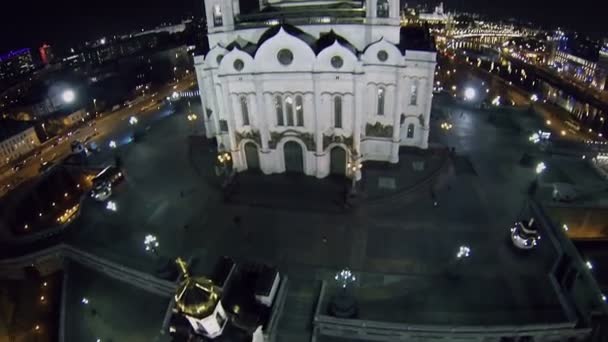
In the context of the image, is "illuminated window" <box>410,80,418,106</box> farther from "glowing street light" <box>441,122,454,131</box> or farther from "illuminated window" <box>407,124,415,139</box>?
"glowing street light" <box>441,122,454,131</box>

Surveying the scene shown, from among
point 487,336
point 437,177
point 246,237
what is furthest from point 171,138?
point 487,336

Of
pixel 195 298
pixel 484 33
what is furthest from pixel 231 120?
pixel 484 33

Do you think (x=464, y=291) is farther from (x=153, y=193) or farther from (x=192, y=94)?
(x=192, y=94)

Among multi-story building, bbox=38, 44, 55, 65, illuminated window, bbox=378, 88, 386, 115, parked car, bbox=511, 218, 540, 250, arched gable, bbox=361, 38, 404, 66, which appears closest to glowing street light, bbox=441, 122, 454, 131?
illuminated window, bbox=378, 88, 386, 115

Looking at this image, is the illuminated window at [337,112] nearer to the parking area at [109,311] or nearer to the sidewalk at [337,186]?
the sidewalk at [337,186]

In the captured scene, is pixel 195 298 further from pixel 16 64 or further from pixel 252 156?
pixel 16 64

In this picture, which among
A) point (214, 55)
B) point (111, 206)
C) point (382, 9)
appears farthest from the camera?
point (214, 55)
